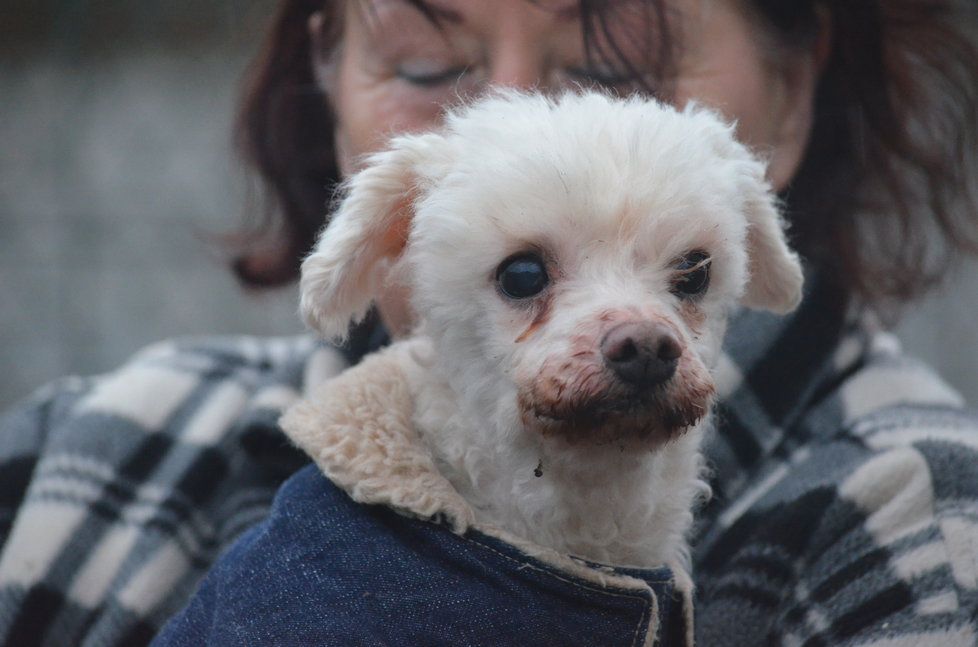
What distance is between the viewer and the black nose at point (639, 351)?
41.8 inches

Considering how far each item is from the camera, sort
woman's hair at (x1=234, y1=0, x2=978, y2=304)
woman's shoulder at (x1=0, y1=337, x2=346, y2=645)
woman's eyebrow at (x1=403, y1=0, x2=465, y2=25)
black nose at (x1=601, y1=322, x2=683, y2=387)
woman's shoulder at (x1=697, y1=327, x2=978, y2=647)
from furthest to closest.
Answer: woman's hair at (x1=234, y1=0, x2=978, y2=304) → woman's shoulder at (x1=0, y1=337, x2=346, y2=645) → woman's eyebrow at (x1=403, y1=0, x2=465, y2=25) → woman's shoulder at (x1=697, y1=327, x2=978, y2=647) → black nose at (x1=601, y1=322, x2=683, y2=387)

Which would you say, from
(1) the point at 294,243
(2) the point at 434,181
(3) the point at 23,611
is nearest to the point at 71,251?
(1) the point at 294,243

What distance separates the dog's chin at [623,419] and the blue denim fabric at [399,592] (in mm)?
170

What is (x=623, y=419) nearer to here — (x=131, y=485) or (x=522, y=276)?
(x=522, y=276)

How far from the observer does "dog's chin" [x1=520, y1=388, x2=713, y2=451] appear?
42.8 inches

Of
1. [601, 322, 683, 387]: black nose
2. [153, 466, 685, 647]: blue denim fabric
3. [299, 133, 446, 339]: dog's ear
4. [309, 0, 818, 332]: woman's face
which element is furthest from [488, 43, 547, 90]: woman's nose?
[153, 466, 685, 647]: blue denim fabric

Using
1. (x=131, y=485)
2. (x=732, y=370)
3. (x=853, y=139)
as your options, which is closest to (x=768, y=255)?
(x=732, y=370)

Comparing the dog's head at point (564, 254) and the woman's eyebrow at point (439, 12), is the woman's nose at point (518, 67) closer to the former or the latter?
the woman's eyebrow at point (439, 12)

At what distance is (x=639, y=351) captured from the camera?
1.06 metres

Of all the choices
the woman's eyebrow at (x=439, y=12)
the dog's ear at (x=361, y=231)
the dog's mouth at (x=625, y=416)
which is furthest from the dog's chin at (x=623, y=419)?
the woman's eyebrow at (x=439, y=12)

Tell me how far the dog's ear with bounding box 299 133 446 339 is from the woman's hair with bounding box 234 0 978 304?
0.74 metres

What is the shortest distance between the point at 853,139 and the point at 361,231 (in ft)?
3.88

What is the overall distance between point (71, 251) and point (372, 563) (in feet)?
13.2

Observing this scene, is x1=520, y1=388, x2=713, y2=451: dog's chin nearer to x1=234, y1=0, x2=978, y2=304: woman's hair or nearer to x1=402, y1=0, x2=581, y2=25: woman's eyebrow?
x1=402, y1=0, x2=581, y2=25: woman's eyebrow
